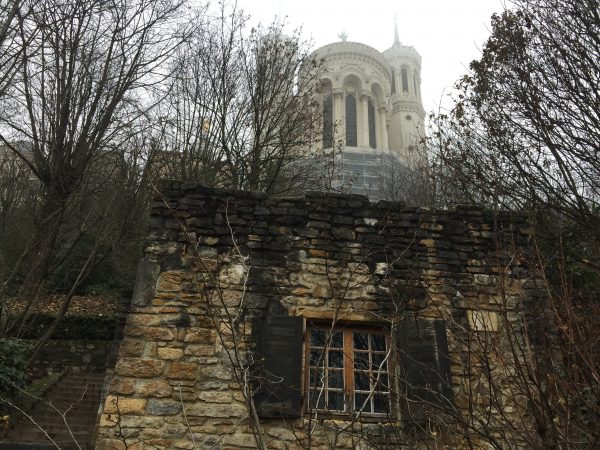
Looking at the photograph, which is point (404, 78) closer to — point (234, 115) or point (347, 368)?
point (234, 115)

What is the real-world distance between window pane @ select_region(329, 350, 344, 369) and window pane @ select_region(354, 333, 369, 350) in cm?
18

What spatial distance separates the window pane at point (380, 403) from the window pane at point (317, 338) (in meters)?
0.71

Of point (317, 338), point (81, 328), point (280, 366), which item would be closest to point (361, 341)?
point (317, 338)

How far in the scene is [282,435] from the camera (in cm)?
423

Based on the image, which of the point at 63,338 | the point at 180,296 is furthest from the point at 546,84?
the point at 63,338

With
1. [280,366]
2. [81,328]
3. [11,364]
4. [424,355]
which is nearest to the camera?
[280,366]

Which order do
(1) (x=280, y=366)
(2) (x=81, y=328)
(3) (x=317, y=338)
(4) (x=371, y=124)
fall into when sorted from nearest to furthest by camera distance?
1. (1) (x=280, y=366)
2. (3) (x=317, y=338)
3. (2) (x=81, y=328)
4. (4) (x=371, y=124)

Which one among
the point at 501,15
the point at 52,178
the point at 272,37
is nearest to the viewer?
the point at 52,178

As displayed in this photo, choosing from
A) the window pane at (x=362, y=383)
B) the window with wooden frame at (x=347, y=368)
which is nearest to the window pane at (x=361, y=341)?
the window with wooden frame at (x=347, y=368)

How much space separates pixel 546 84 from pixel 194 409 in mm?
6555

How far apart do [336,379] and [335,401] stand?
0.20 m

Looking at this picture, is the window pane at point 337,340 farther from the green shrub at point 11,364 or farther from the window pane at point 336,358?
the green shrub at point 11,364

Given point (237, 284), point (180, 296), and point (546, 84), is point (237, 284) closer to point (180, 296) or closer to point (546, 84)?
point (180, 296)

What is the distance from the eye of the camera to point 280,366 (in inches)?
173
